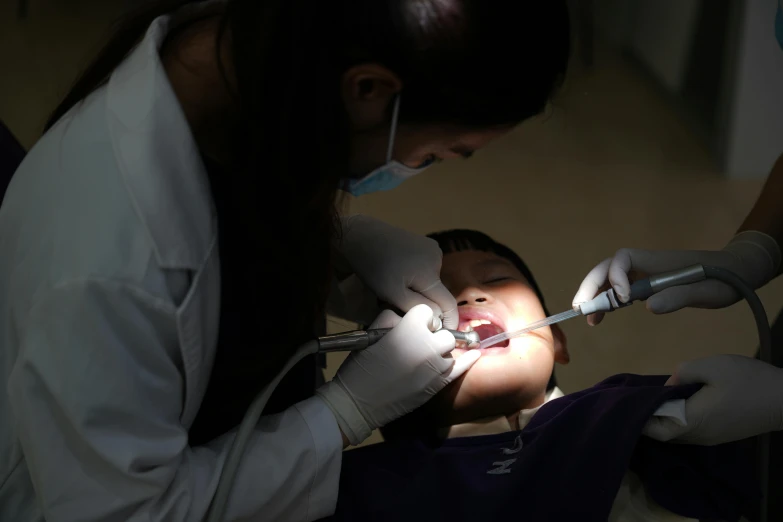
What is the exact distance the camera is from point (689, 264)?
1.46 m

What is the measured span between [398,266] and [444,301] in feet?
0.38

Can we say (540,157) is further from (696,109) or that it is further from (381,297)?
(381,297)

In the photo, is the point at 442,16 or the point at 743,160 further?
the point at 743,160

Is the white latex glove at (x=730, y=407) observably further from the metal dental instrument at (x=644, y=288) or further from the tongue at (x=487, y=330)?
the tongue at (x=487, y=330)

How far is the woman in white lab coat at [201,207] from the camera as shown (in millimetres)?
970

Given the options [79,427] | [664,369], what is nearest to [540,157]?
[664,369]

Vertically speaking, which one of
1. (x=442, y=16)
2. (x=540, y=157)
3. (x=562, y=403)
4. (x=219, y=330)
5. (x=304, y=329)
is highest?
(x=442, y=16)

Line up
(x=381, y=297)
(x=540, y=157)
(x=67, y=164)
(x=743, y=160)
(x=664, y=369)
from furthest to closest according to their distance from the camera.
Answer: (x=540, y=157) < (x=743, y=160) < (x=664, y=369) < (x=381, y=297) < (x=67, y=164)

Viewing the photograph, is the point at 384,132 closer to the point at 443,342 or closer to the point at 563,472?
the point at 443,342

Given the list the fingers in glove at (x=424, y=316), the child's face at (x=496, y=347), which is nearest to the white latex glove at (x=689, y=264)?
the child's face at (x=496, y=347)

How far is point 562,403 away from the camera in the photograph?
1411 mm

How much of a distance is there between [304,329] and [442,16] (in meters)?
0.56

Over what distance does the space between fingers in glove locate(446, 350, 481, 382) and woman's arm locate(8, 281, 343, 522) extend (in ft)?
1.40

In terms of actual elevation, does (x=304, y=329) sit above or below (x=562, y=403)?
above
